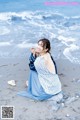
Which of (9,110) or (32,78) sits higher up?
(32,78)

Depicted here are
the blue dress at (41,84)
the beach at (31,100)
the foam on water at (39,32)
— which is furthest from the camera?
the foam on water at (39,32)

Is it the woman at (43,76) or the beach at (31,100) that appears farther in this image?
the woman at (43,76)

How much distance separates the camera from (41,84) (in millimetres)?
3350

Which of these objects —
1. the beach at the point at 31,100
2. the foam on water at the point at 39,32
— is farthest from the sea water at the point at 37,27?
the beach at the point at 31,100

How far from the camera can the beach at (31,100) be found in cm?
303

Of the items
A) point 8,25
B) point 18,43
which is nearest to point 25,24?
point 8,25

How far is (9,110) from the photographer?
3070 mm

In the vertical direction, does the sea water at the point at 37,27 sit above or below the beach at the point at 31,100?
above

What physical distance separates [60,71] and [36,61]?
70 cm

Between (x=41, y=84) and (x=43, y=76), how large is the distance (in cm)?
9

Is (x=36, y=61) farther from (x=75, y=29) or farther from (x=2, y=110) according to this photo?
(x=75, y=29)

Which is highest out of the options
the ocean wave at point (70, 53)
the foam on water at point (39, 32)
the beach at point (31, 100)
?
the foam on water at point (39, 32)

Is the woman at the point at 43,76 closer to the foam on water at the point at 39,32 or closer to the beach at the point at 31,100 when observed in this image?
the beach at the point at 31,100

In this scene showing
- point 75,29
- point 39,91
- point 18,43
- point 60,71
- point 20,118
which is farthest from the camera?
point 75,29
